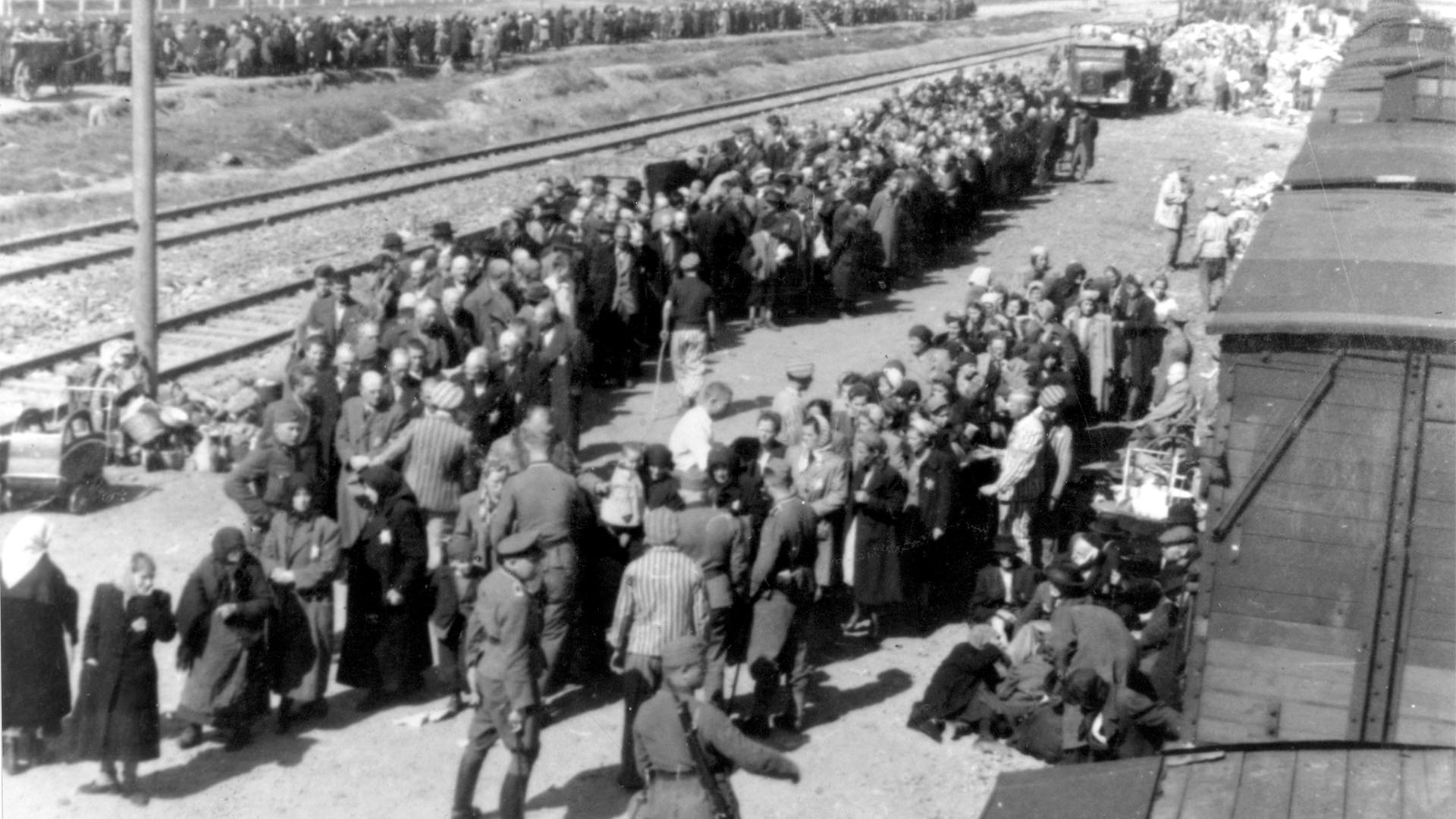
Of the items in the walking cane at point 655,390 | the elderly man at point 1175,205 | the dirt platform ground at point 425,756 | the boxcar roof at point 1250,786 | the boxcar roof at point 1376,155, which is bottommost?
the dirt platform ground at point 425,756

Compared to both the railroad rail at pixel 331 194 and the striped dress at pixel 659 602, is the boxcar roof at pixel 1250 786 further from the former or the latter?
the railroad rail at pixel 331 194

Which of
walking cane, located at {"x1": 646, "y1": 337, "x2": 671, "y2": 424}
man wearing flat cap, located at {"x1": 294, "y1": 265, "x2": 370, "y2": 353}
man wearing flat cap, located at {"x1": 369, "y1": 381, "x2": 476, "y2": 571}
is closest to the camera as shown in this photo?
man wearing flat cap, located at {"x1": 369, "y1": 381, "x2": 476, "y2": 571}

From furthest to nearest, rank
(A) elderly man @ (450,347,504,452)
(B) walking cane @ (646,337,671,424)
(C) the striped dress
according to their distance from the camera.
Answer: (B) walking cane @ (646,337,671,424)
(A) elderly man @ (450,347,504,452)
(C) the striped dress

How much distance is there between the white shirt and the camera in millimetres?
11672

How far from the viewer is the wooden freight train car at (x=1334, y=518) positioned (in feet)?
27.2

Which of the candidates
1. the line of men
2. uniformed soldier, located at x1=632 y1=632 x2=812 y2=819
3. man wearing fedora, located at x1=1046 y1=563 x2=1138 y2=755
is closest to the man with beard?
the line of men

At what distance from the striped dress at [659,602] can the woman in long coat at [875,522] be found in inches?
98.2

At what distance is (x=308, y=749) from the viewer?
30.9 ft

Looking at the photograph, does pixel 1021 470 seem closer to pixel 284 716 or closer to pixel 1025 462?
pixel 1025 462

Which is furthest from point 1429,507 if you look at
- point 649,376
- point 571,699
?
point 649,376

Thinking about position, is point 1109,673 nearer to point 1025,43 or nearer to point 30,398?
point 30,398

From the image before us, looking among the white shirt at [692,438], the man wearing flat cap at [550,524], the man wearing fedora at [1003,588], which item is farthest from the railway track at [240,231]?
the man wearing fedora at [1003,588]

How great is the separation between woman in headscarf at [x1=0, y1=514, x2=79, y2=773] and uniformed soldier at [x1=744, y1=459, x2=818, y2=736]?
3692 millimetres

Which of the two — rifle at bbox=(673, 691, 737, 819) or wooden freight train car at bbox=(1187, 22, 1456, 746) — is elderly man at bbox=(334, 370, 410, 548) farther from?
wooden freight train car at bbox=(1187, 22, 1456, 746)
